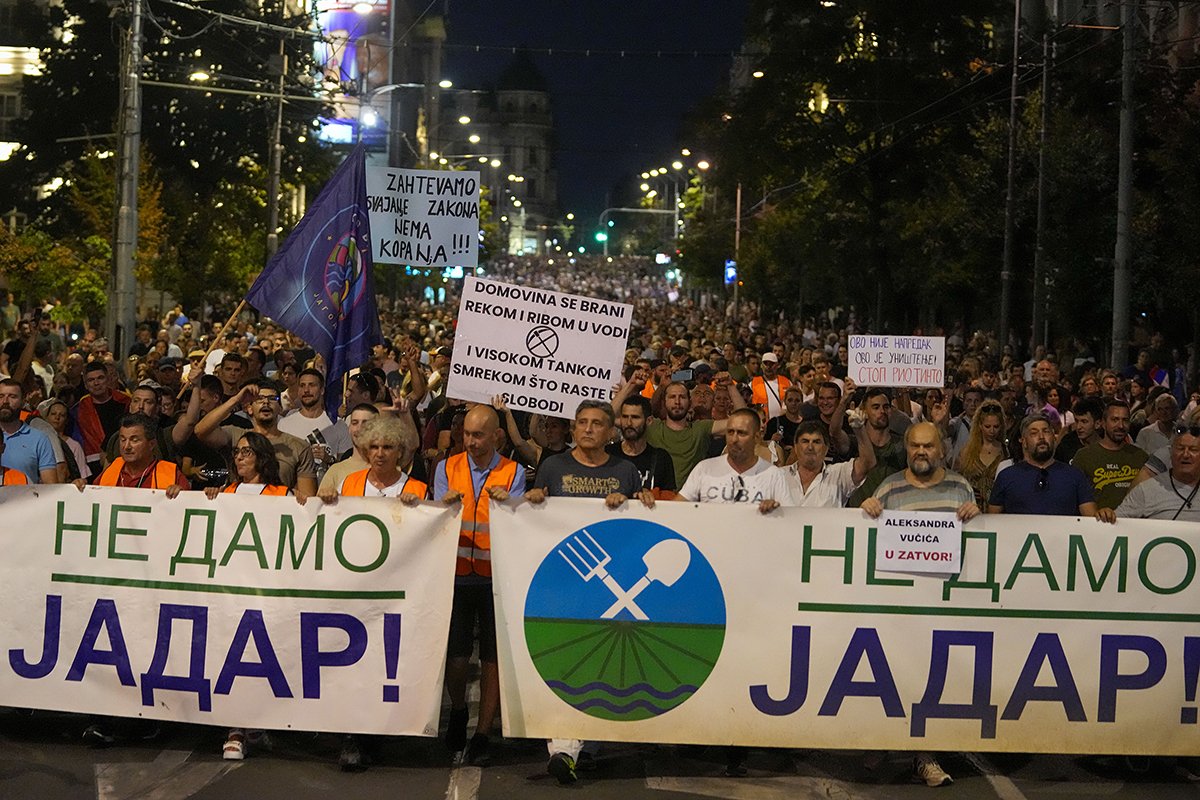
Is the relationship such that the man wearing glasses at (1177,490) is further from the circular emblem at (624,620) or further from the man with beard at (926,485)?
the circular emblem at (624,620)

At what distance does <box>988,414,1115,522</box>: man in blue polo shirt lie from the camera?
873 cm

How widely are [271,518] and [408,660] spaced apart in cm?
90

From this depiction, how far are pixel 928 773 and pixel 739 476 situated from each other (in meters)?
1.77

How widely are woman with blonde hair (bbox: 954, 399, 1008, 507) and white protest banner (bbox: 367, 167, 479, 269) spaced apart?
15.8 ft

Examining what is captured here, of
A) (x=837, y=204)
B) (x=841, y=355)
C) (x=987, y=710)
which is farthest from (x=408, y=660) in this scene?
(x=837, y=204)

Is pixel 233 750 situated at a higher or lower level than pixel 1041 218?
lower

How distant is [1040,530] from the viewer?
8.09m

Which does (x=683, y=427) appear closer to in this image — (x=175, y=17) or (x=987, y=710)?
(x=987, y=710)

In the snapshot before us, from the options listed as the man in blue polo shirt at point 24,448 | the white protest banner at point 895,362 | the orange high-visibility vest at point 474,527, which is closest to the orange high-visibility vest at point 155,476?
the man in blue polo shirt at point 24,448

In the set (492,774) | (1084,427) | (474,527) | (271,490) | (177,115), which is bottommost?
(492,774)

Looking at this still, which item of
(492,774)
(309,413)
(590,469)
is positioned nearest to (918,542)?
(590,469)

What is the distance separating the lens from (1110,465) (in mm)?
11141

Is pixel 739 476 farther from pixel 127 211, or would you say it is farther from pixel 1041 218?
pixel 1041 218

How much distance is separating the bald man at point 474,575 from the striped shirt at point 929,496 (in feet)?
5.63
